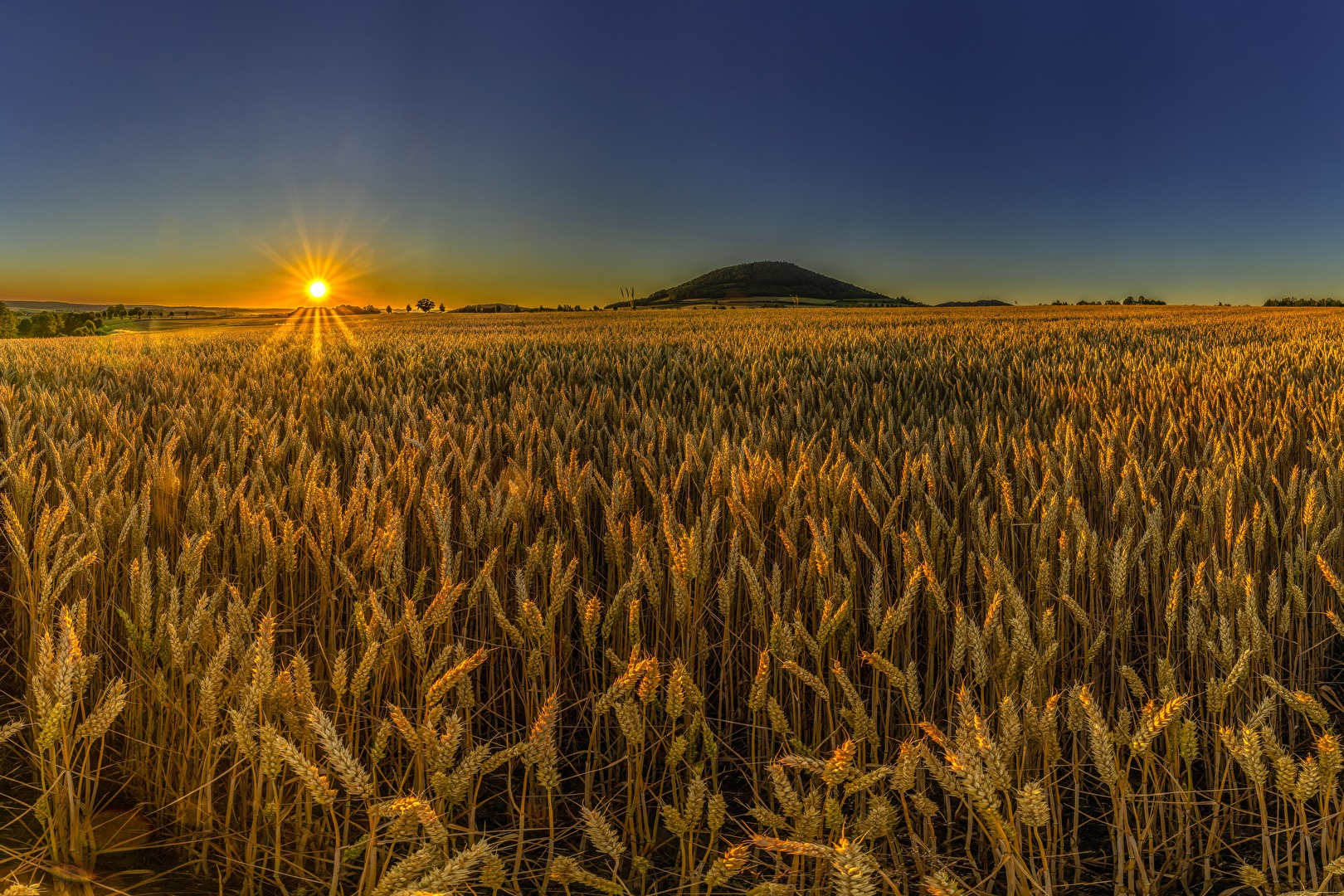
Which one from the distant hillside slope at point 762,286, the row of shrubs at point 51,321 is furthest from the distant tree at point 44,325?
the distant hillside slope at point 762,286

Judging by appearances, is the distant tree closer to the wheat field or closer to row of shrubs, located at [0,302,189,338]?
row of shrubs, located at [0,302,189,338]

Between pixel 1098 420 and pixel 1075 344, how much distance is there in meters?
6.31

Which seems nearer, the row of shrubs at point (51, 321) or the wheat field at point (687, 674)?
the wheat field at point (687, 674)

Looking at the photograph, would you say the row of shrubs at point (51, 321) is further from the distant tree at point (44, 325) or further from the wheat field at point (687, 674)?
the wheat field at point (687, 674)

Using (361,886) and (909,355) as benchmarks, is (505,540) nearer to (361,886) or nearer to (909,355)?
(361,886)

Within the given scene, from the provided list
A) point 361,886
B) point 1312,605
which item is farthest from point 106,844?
point 1312,605

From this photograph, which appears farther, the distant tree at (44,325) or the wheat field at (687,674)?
the distant tree at (44,325)

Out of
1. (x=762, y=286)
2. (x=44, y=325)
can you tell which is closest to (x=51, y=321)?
(x=44, y=325)

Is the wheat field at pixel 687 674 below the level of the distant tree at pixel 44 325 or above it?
below

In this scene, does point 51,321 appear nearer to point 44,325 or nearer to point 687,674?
point 44,325

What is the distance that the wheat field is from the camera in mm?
1118

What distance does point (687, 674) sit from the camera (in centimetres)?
121

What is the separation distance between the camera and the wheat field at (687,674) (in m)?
1.12

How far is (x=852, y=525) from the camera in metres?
2.12
